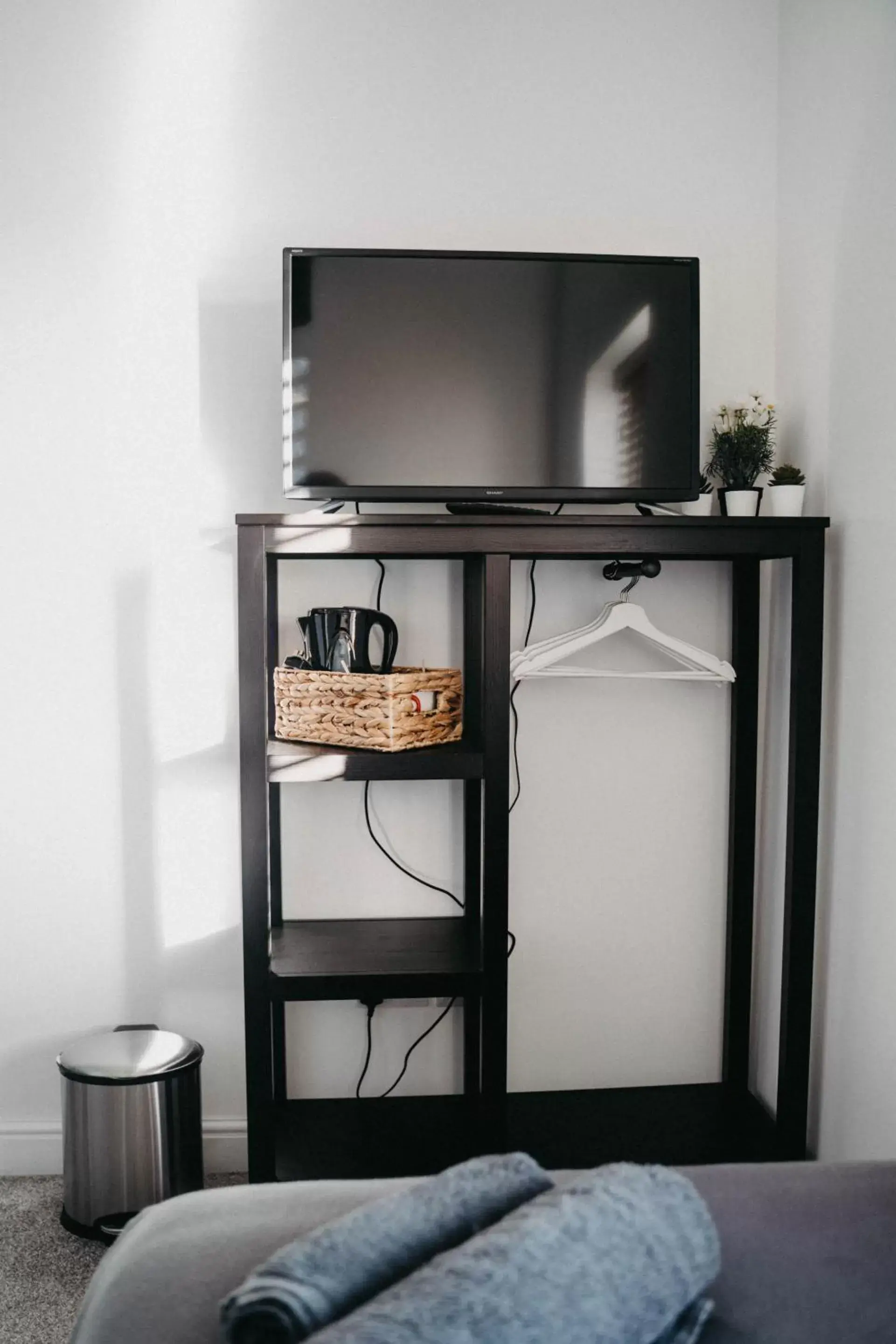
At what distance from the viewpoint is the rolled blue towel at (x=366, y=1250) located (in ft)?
2.36

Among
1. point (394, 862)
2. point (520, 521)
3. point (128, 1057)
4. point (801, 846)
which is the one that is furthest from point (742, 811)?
point (128, 1057)

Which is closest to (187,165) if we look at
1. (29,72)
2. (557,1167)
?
(29,72)

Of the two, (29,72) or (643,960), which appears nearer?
(29,72)

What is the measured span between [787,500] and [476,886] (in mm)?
1010

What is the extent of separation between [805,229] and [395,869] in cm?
157

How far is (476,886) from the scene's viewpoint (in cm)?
217

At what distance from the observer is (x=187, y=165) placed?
6.92 feet

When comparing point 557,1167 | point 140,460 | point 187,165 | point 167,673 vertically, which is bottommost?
point 557,1167

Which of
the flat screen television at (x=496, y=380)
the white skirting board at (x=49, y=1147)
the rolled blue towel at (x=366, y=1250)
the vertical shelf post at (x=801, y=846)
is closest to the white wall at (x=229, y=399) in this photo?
the white skirting board at (x=49, y=1147)

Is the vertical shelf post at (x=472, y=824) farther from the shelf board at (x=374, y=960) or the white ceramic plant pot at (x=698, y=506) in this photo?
the white ceramic plant pot at (x=698, y=506)

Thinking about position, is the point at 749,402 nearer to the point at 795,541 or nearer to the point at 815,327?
the point at 815,327

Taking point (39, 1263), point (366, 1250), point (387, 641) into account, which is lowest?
point (39, 1263)

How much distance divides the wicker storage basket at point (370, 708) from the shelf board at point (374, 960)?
1.35 ft

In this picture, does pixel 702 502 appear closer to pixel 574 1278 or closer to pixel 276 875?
pixel 276 875
